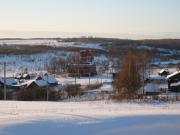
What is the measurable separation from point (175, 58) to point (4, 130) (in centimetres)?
10422

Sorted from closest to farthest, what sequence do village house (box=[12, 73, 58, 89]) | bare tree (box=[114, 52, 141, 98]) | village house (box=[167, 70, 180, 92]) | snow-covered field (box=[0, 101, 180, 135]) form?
snow-covered field (box=[0, 101, 180, 135])
bare tree (box=[114, 52, 141, 98])
village house (box=[12, 73, 58, 89])
village house (box=[167, 70, 180, 92])

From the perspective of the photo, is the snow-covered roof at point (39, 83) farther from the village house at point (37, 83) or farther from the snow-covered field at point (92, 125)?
the snow-covered field at point (92, 125)

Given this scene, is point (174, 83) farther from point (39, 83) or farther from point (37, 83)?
point (37, 83)

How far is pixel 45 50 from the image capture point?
409 ft

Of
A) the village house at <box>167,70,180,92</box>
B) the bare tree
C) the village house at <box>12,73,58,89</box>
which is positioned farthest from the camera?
the village house at <box>167,70,180,92</box>

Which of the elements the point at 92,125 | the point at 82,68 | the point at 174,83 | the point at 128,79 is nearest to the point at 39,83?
the point at 128,79

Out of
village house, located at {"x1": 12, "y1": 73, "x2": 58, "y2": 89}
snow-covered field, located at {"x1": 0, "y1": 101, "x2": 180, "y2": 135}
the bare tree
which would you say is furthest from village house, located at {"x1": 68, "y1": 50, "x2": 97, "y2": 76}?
snow-covered field, located at {"x1": 0, "y1": 101, "x2": 180, "y2": 135}

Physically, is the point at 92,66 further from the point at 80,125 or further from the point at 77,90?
the point at 80,125

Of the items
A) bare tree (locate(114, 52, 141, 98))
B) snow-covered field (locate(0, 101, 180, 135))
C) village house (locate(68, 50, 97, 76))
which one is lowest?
village house (locate(68, 50, 97, 76))

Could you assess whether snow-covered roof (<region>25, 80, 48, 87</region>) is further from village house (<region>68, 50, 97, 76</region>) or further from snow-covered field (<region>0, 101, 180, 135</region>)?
snow-covered field (<region>0, 101, 180, 135</region>)

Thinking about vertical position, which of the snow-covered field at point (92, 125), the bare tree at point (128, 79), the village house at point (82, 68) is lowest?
the village house at point (82, 68)

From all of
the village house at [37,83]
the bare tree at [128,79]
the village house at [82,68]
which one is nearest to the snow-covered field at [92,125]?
the bare tree at [128,79]

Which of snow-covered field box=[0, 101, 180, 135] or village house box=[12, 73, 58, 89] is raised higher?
snow-covered field box=[0, 101, 180, 135]

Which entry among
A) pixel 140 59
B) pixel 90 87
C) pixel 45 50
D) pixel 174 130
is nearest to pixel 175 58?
pixel 45 50
